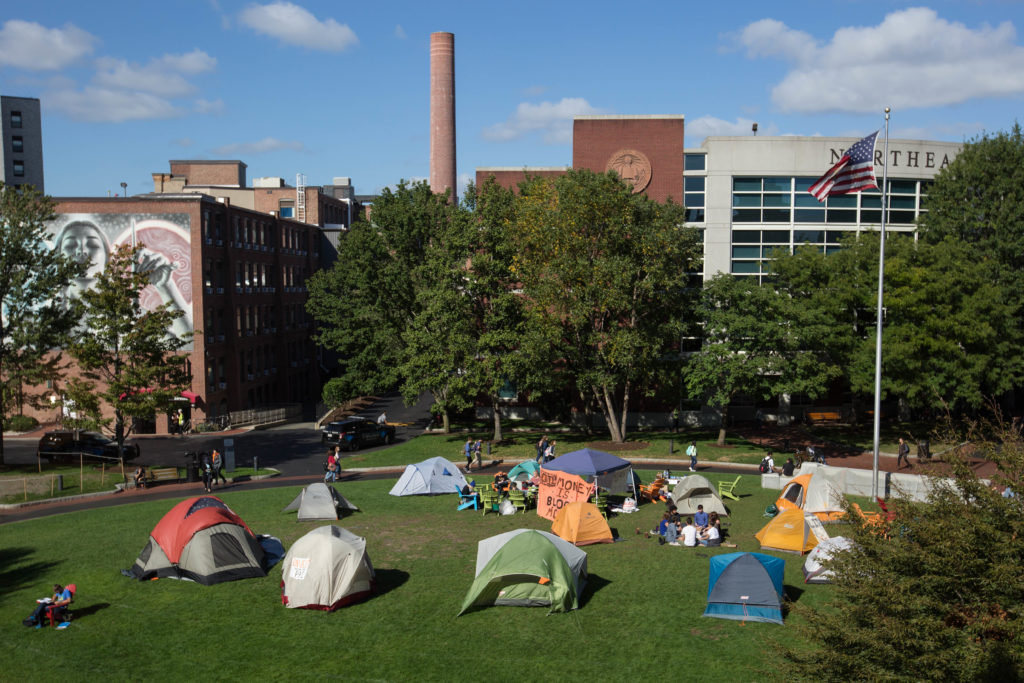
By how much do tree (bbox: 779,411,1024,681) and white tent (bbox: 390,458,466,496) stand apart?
21.4m

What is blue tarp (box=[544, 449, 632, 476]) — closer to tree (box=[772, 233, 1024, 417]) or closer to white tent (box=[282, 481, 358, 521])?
white tent (box=[282, 481, 358, 521])

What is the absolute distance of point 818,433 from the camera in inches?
1848

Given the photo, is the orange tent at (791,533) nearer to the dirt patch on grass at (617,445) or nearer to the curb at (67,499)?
the dirt patch on grass at (617,445)

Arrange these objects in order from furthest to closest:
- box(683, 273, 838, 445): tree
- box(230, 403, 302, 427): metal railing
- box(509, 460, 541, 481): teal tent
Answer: box(230, 403, 302, 427): metal railing
box(683, 273, 838, 445): tree
box(509, 460, 541, 481): teal tent

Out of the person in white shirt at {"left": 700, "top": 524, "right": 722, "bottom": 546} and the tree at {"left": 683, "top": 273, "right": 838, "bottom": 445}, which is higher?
the tree at {"left": 683, "top": 273, "right": 838, "bottom": 445}

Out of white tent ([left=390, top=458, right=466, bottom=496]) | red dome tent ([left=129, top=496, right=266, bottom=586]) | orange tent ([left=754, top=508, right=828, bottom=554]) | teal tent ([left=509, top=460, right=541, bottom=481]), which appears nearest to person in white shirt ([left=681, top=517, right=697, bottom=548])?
orange tent ([left=754, top=508, right=828, bottom=554])

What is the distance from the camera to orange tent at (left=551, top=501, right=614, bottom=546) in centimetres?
2364

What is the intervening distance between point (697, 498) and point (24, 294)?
33.4 m

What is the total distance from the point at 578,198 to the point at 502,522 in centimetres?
1930

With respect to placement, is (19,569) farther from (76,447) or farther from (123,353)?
(76,447)

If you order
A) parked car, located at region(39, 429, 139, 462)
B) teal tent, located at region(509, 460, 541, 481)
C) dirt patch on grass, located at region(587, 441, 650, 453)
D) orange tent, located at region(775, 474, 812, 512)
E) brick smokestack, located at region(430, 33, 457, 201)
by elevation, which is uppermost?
brick smokestack, located at region(430, 33, 457, 201)

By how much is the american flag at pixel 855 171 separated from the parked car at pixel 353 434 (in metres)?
28.2

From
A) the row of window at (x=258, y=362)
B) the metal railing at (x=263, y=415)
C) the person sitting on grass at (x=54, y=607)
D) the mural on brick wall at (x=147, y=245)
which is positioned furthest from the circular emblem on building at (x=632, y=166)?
the person sitting on grass at (x=54, y=607)

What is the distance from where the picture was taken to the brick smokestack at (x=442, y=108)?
65938 mm
